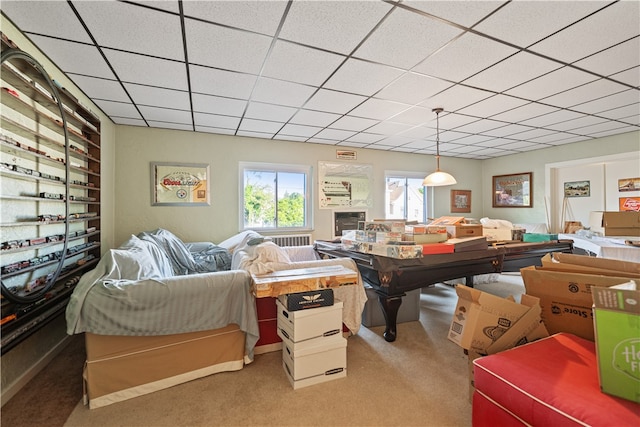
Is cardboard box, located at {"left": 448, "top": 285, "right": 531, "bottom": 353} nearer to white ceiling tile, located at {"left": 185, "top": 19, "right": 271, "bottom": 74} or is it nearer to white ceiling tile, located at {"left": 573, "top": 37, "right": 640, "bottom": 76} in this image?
white ceiling tile, located at {"left": 573, "top": 37, "right": 640, "bottom": 76}

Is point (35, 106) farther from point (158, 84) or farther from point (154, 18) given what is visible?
point (154, 18)

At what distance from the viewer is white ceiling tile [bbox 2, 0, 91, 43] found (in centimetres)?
162

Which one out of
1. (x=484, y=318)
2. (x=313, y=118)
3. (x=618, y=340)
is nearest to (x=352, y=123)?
(x=313, y=118)

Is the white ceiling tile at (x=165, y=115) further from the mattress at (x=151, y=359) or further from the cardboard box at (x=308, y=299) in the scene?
the cardboard box at (x=308, y=299)

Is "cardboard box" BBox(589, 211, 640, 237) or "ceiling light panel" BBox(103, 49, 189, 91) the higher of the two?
"ceiling light panel" BBox(103, 49, 189, 91)

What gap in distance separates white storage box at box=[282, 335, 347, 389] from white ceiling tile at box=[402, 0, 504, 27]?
2246 mm

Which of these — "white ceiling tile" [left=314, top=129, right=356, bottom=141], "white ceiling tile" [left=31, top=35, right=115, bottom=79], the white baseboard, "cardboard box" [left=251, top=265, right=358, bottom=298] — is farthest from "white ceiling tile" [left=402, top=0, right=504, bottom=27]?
the white baseboard

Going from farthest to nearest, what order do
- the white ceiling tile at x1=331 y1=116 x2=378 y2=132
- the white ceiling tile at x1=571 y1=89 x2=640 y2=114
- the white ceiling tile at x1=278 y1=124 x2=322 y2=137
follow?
the white ceiling tile at x1=278 y1=124 x2=322 y2=137, the white ceiling tile at x1=331 y1=116 x2=378 y2=132, the white ceiling tile at x1=571 y1=89 x2=640 y2=114

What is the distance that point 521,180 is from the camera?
19.3 ft

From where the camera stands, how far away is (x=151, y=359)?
1858 mm

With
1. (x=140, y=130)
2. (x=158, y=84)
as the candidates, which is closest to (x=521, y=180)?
(x=158, y=84)

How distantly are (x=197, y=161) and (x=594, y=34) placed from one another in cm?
462

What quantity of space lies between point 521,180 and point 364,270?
17.4ft

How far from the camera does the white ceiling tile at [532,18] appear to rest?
1.65m
